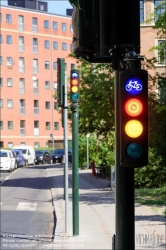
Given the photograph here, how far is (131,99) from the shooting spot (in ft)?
14.6

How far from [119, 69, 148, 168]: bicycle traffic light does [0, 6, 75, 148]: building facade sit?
81.0 metres

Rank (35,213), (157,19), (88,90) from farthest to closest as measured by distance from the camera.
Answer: (88,90) < (157,19) < (35,213)

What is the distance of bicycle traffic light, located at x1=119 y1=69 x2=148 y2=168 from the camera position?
439 cm

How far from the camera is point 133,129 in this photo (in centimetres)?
442

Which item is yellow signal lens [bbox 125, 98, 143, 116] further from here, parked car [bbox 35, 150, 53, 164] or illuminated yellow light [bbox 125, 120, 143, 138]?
parked car [bbox 35, 150, 53, 164]

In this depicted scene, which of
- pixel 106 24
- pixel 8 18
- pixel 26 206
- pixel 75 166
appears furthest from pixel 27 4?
pixel 106 24

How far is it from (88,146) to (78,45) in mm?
38016

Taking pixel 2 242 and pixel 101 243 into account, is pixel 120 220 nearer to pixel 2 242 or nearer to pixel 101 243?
pixel 101 243

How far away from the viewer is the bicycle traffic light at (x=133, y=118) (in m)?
4.39

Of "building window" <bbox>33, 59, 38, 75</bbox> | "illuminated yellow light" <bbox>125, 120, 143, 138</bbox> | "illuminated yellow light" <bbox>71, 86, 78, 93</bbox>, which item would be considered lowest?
"illuminated yellow light" <bbox>125, 120, 143, 138</bbox>

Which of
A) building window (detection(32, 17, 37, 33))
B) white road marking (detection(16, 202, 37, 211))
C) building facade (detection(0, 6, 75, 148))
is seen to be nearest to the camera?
white road marking (detection(16, 202, 37, 211))

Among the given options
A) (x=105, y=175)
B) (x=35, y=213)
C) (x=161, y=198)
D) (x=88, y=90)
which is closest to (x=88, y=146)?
(x=105, y=175)

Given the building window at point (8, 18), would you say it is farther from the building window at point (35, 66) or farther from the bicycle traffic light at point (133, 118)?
the bicycle traffic light at point (133, 118)

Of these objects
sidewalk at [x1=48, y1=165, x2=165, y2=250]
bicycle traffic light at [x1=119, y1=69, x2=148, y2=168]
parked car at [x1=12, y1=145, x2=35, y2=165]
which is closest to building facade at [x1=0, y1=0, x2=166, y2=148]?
parked car at [x1=12, y1=145, x2=35, y2=165]
